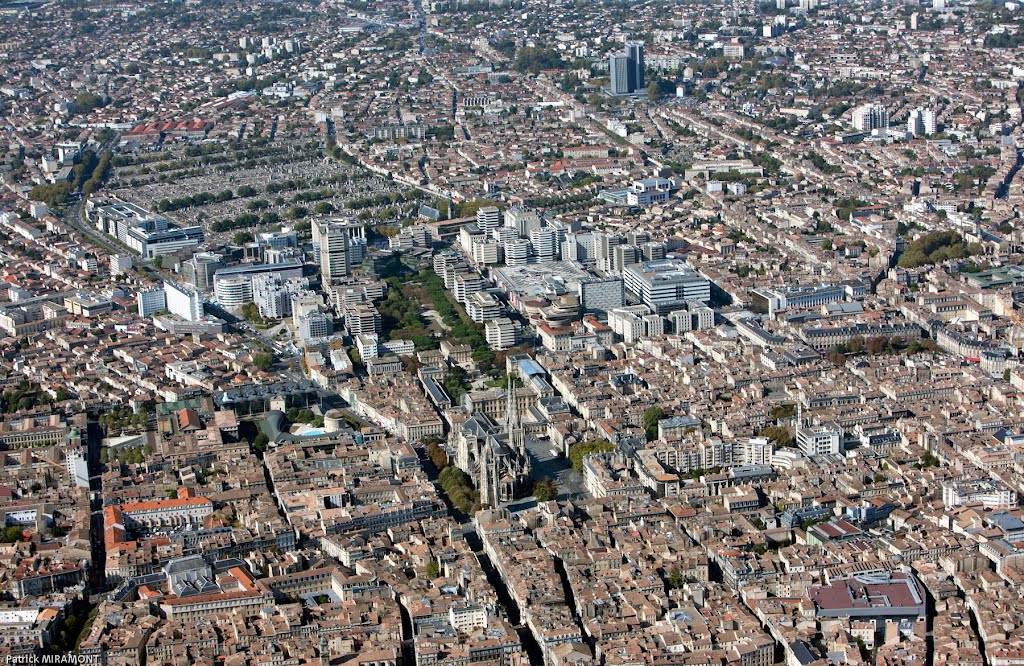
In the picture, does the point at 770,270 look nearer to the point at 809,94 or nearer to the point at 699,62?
the point at 809,94

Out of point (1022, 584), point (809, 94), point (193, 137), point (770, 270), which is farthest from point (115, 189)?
point (1022, 584)

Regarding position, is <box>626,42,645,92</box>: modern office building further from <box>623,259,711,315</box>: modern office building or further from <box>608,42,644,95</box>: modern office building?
<box>623,259,711,315</box>: modern office building

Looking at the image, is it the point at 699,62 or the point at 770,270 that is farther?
the point at 699,62

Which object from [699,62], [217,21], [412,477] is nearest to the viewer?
[412,477]

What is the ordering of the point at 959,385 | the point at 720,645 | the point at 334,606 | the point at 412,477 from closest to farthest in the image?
1. the point at 720,645
2. the point at 334,606
3. the point at 412,477
4. the point at 959,385

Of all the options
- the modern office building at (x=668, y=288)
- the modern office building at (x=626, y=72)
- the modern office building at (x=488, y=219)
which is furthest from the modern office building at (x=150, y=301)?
the modern office building at (x=626, y=72)

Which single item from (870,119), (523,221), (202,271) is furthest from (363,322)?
(870,119)
